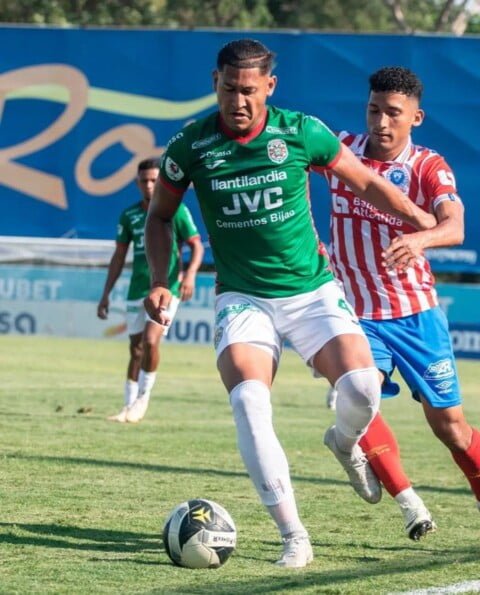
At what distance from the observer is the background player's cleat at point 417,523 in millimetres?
6617

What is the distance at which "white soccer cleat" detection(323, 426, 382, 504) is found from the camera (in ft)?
22.2

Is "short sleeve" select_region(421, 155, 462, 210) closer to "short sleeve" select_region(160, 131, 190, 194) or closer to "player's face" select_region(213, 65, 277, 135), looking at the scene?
"player's face" select_region(213, 65, 277, 135)

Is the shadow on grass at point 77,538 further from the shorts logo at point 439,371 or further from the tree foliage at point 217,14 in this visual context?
the tree foliage at point 217,14

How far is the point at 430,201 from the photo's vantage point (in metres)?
6.96

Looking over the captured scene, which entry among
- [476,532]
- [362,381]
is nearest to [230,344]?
[362,381]

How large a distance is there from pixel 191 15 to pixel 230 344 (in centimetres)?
3626

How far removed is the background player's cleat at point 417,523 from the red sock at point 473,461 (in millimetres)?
485

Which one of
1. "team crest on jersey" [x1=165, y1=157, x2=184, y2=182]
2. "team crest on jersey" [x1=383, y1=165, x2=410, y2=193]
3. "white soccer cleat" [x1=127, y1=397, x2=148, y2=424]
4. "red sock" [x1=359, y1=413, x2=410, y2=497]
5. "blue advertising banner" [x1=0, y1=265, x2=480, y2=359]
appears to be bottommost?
"blue advertising banner" [x1=0, y1=265, x2=480, y2=359]

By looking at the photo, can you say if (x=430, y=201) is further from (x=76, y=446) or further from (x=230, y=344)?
(x=76, y=446)

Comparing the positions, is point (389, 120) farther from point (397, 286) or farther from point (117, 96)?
point (117, 96)

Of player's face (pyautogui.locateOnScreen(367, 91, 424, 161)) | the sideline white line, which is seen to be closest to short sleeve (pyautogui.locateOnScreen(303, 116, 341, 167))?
player's face (pyautogui.locateOnScreen(367, 91, 424, 161))

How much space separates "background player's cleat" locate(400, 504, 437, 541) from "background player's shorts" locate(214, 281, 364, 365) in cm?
102

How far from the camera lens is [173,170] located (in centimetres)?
612

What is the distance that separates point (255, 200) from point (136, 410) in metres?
6.49
